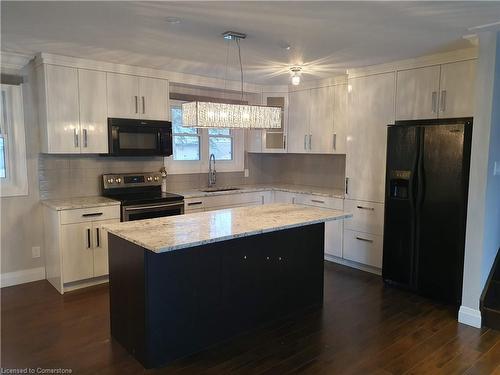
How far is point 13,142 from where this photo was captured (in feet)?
12.7

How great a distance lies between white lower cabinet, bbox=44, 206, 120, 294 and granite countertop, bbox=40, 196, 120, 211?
0.04 meters

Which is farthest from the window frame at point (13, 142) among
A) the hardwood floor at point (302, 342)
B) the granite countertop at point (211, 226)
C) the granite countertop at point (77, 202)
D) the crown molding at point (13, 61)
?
the granite countertop at point (211, 226)

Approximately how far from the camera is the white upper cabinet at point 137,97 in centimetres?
409

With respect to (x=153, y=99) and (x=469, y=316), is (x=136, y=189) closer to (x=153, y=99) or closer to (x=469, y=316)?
(x=153, y=99)

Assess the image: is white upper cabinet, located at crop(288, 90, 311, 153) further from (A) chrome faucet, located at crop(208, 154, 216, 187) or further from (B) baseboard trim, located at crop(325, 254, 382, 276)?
(B) baseboard trim, located at crop(325, 254, 382, 276)

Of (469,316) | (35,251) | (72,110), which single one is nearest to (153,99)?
(72,110)

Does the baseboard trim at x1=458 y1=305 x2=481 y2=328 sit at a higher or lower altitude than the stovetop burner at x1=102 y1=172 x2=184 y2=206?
lower

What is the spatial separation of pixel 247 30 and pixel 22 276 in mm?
3382

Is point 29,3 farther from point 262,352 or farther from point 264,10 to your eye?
point 262,352

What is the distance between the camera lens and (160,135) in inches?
174

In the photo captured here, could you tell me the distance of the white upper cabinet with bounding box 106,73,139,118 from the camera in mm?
4074

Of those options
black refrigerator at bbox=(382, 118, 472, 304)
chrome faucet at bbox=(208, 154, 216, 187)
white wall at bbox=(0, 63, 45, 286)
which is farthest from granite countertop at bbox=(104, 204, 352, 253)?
chrome faucet at bbox=(208, 154, 216, 187)

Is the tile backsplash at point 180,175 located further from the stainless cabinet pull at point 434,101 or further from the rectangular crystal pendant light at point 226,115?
the rectangular crystal pendant light at point 226,115

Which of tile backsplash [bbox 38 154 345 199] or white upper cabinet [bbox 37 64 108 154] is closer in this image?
white upper cabinet [bbox 37 64 108 154]
